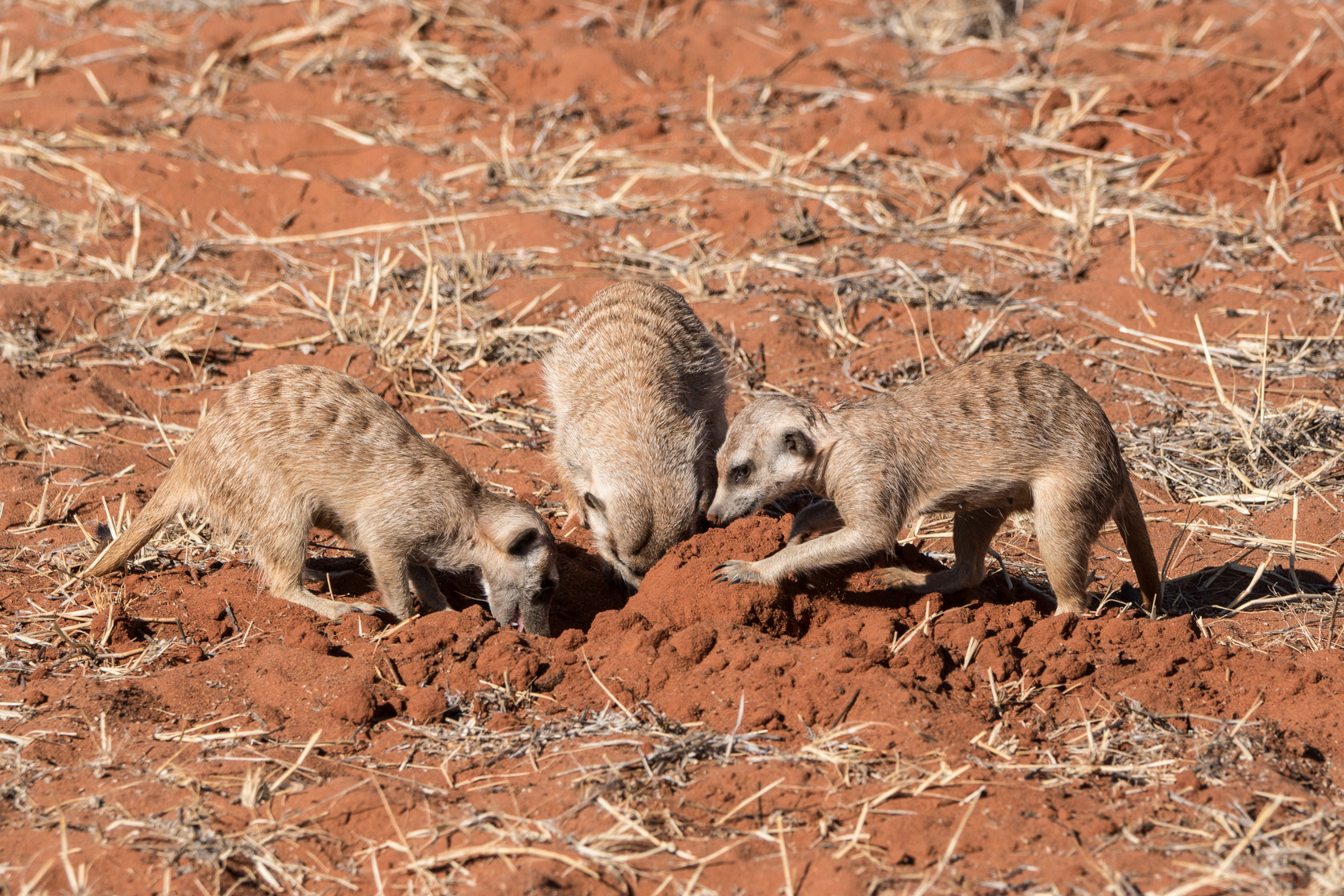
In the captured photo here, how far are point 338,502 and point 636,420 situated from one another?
1.29 metres

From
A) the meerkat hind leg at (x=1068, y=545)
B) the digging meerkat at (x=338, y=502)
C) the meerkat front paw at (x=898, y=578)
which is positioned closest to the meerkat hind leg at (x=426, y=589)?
the digging meerkat at (x=338, y=502)

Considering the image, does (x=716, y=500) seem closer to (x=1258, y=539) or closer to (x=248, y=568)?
(x=248, y=568)

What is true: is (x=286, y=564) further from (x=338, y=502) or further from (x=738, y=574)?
(x=738, y=574)

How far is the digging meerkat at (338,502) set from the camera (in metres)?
4.66

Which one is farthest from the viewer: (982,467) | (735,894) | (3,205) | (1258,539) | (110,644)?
(3,205)

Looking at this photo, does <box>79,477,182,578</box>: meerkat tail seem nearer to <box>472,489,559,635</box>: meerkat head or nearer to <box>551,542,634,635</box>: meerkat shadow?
<box>472,489,559,635</box>: meerkat head

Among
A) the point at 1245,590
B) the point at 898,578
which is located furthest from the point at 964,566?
the point at 1245,590

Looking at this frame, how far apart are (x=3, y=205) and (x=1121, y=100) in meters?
8.12

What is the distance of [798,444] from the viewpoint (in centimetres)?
458

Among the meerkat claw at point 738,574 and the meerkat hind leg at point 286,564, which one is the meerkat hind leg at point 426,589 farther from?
the meerkat claw at point 738,574

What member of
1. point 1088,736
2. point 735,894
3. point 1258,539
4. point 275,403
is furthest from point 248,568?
point 1258,539

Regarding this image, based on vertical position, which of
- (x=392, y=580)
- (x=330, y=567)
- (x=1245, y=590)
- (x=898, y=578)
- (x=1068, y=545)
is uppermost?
(x=1068, y=545)

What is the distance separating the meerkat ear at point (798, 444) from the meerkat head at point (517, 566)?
1.03 meters

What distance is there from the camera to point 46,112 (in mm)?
9250
